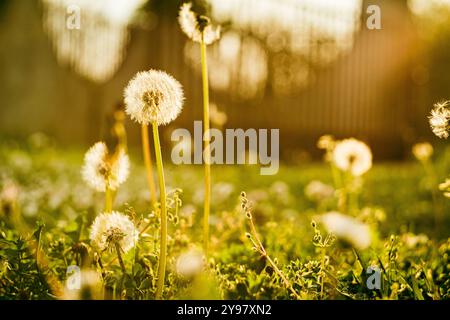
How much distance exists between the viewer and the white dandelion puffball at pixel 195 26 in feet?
5.18

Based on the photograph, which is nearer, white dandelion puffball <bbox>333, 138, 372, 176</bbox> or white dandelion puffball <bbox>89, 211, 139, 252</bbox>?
white dandelion puffball <bbox>89, 211, 139, 252</bbox>

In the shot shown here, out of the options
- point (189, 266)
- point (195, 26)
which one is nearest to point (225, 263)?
point (189, 266)

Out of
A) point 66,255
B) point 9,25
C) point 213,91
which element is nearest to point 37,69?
point 9,25

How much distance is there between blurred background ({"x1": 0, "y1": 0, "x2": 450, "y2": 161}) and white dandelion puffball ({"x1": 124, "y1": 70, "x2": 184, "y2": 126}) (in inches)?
250

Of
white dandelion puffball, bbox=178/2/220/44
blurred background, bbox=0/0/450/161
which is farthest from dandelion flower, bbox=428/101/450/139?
blurred background, bbox=0/0/450/161

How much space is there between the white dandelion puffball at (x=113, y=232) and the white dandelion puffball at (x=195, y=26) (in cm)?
51

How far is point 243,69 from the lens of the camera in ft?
28.8

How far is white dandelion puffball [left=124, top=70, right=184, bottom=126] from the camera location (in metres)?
1.41

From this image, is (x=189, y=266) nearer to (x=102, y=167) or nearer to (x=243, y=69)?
(x=102, y=167)

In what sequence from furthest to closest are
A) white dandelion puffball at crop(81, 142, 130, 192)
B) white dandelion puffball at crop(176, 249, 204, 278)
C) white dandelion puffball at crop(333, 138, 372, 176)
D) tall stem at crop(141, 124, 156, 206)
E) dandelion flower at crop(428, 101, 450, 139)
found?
white dandelion puffball at crop(333, 138, 372, 176), tall stem at crop(141, 124, 156, 206), white dandelion puffball at crop(81, 142, 130, 192), dandelion flower at crop(428, 101, 450, 139), white dandelion puffball at crop(176, 249, 204, 278)

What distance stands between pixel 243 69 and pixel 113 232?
754 centimetres

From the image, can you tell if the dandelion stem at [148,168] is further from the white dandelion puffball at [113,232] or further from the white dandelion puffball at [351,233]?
the white dandelion puffball at [351,233]

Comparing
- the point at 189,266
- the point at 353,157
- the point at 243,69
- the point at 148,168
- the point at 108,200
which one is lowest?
the point at 189,266

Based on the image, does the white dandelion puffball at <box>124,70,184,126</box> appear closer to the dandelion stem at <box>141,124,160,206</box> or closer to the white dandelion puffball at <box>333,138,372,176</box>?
the dandelion stem at <box>141,124,160,206</box>
